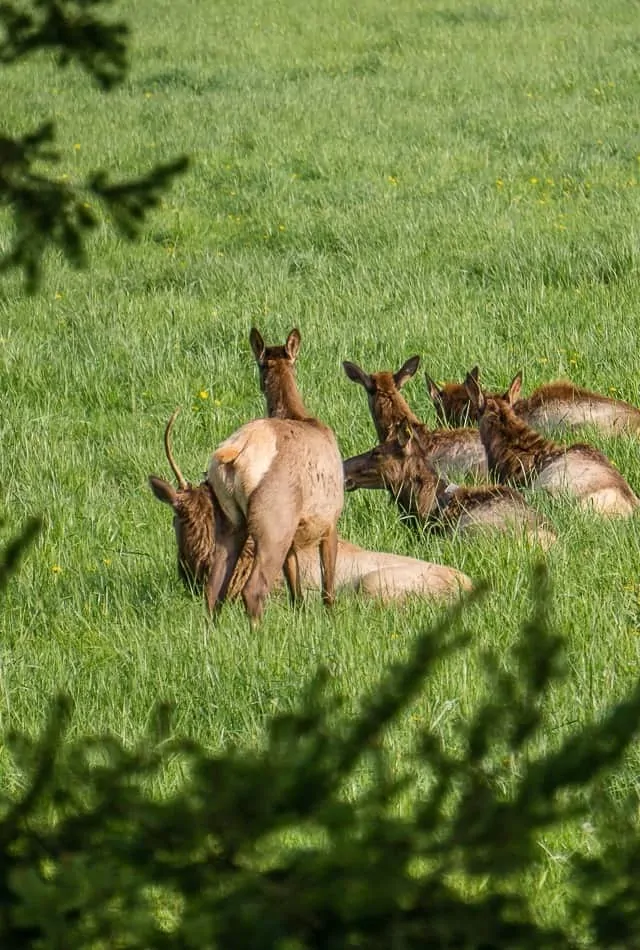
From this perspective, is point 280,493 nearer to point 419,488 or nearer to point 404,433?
point 419,488

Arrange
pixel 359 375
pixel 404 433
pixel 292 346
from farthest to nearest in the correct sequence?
pixel 359 375, pixel 404 433, pixel 292 346

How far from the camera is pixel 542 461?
7.64 meters

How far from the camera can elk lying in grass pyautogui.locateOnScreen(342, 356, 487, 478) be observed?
304 inches

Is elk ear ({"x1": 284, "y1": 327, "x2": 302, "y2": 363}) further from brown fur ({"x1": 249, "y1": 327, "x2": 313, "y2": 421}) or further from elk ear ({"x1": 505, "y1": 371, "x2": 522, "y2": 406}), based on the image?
elk ear ({"x1": 505, "y1": 371, "x2": 522, "y2": 406})

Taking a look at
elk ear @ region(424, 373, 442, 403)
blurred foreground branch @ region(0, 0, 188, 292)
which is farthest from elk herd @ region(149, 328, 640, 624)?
blurred foreground branch @ region(0, 0, 188, 292)

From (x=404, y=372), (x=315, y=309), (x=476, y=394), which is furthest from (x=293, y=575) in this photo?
(x=315, y=309)

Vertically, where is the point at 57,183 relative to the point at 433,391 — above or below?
above

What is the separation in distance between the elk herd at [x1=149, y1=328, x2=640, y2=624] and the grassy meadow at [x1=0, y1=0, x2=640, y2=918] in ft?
0.59

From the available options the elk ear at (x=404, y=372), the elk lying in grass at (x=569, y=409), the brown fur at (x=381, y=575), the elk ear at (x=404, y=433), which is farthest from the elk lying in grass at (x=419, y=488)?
the elk lying in grass at (x=569, y=409)

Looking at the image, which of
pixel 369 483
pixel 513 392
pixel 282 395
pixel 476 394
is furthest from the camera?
pixel 513 392

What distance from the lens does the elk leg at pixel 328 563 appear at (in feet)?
Answer: 19.9

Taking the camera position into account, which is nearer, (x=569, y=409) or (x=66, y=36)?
(x=66, y=36)

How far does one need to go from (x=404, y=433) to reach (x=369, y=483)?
378 millimetres

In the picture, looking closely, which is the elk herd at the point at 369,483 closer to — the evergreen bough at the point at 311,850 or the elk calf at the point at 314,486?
the elk calf at the point at 314,486
